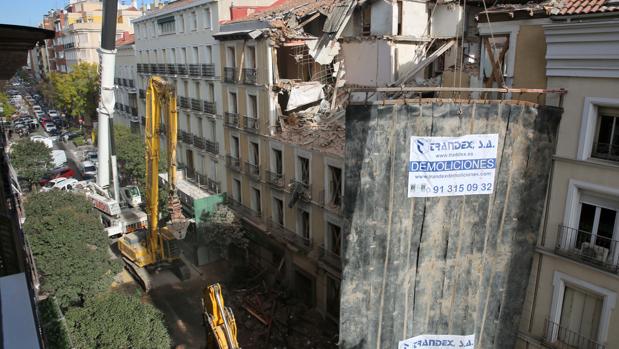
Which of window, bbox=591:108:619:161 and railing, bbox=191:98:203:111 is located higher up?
window, bbox=591:108:619:161

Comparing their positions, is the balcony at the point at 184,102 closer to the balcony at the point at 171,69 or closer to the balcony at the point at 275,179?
the balcony at the point at 171,69

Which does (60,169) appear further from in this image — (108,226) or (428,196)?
(428,196)

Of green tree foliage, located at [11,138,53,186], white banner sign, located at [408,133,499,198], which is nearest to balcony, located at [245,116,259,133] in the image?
white banner sign, located at [408,133,499,198]

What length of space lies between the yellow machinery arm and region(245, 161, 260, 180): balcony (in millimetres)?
13395

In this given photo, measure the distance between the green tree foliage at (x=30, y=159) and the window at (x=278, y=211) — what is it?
2877 centimetres

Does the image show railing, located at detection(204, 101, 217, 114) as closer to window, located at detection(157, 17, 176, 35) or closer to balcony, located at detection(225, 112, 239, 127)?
balcony, located at detection(225, 112, 239, 127)

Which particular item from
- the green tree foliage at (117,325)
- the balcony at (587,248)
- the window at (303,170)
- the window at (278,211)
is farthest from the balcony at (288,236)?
the balcony at (587,248)

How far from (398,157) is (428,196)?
55.4 inches

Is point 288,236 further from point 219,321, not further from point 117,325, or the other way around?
point 117,325

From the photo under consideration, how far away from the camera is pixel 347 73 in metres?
29.5

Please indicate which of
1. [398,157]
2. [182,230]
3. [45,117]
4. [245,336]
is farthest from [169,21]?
[45,117]

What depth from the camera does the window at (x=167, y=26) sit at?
4276 centimetres

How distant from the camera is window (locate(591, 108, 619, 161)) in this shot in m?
13.0

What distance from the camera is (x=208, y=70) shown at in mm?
36188
